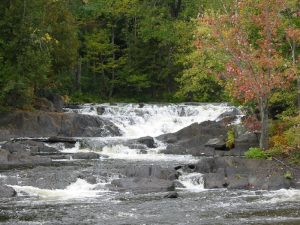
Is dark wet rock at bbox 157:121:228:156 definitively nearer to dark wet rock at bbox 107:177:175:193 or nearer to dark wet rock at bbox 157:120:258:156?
dark wet rock at bbox 157:120:258:156

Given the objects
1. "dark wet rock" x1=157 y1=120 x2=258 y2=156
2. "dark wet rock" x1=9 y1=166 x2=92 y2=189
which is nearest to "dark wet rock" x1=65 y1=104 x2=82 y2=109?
"dark wet rock" x1=157 y1=120 x2=258 y2=156

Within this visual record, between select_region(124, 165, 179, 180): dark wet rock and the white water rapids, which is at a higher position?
the white water rapids

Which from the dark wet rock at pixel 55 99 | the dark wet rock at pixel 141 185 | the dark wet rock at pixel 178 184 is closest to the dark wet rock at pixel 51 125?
the dark wet rock at pixel 55 99

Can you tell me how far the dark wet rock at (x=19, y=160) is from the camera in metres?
27.0

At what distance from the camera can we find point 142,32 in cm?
5656

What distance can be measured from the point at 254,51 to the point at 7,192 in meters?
11.8

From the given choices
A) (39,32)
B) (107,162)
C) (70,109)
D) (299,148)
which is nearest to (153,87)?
(70,109)

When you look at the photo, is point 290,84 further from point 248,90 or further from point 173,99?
point 173,99

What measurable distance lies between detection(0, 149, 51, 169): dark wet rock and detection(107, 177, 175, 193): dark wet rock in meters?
6.34

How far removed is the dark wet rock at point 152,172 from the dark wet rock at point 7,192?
505cm

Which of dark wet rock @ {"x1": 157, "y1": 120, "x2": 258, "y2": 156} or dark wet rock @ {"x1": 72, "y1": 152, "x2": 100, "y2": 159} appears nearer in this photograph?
dark wet rock @ {"x1": 72, "y1": 152, "x2": 100, "y2": 159}

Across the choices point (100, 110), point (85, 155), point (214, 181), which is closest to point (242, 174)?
point (214, 181)

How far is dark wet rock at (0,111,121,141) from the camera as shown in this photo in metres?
37.2

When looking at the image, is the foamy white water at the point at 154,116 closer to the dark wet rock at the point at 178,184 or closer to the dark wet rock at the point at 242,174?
the dark wet rock at the point at 242,174
